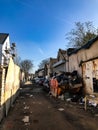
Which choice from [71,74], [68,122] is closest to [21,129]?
[68,122]

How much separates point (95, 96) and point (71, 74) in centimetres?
441

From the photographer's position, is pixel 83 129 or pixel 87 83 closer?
pixel 83 129

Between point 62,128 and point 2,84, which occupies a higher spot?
point 2,84

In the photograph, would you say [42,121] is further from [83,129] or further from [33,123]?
[83,129]

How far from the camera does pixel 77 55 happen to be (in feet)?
46.9

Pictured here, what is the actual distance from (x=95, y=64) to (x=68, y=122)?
5.53 meters

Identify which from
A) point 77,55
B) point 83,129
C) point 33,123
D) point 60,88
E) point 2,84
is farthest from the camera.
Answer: point 77,55

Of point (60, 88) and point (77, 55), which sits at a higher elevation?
point (77, 55)

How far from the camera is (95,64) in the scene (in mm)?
10773

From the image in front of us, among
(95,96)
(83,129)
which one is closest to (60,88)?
(95,96)

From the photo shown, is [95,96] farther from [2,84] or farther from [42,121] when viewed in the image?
[2,84]

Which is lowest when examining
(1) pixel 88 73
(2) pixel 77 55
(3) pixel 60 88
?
(3) pixel 60 88

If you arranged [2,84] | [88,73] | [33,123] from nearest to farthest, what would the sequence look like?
[33,123]
[2,84]
[88,73]

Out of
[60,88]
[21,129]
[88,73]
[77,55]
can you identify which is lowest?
[21,129]
